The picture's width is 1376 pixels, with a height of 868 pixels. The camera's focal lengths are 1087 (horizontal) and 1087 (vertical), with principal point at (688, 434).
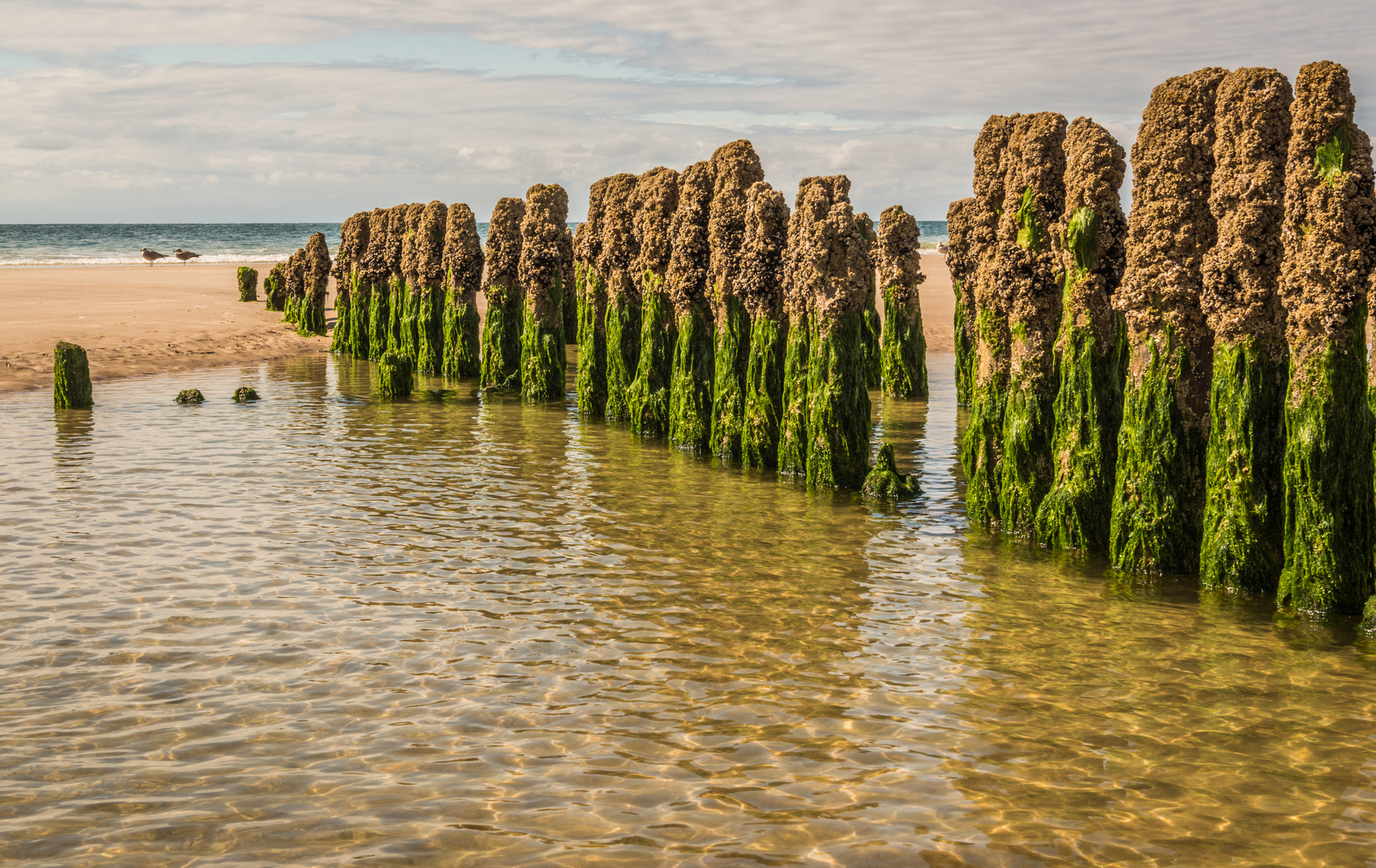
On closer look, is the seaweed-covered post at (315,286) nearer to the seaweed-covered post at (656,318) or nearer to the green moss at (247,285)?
the green moss at (247,285)

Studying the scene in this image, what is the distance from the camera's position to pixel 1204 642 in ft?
25.3

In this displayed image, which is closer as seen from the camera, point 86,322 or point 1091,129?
point 1091,129

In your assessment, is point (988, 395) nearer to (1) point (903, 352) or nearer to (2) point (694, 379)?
(2) point (694, 379)

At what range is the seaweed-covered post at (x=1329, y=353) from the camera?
7.91 meters

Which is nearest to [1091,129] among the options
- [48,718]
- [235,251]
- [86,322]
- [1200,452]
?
[1200,452]

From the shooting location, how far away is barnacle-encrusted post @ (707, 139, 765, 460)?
14.5 metres

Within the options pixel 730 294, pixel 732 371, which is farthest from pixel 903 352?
pixel 732 371

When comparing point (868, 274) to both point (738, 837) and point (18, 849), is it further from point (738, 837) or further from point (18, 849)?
point (18, 849)

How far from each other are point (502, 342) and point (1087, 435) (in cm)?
1460

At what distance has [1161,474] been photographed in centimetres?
911

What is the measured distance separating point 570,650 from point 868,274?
293 inches

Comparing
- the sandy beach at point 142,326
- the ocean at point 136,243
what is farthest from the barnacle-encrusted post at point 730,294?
the ocean at point 136,243

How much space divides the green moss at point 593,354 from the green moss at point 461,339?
598 cm

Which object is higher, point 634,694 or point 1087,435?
point 1087,435
